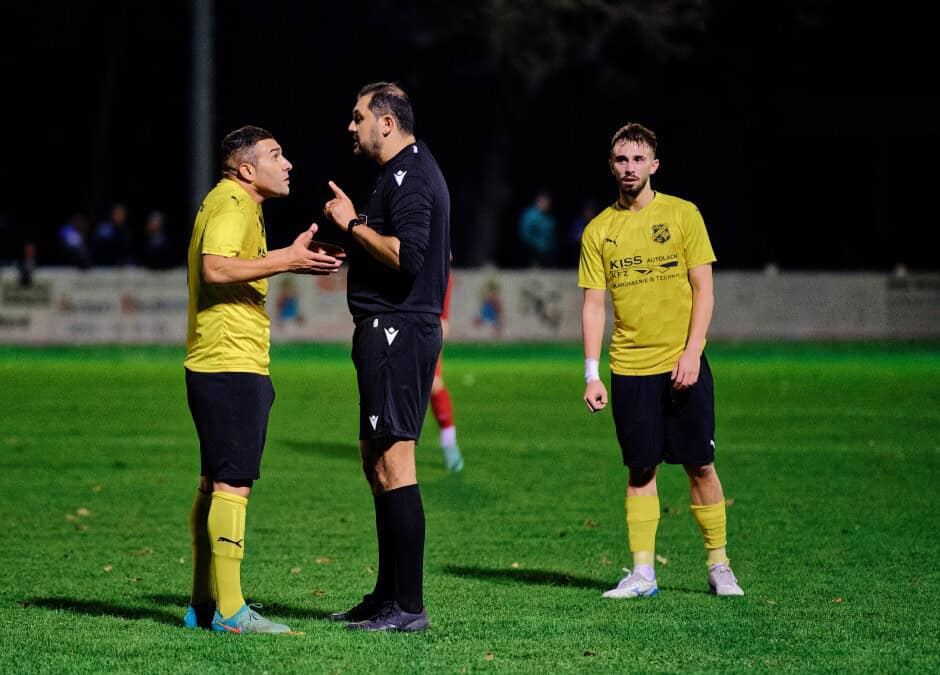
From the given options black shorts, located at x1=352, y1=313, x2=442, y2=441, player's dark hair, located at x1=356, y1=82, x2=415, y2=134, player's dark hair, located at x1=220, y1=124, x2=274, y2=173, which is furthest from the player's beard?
player's dark hair, located at x1=220, y1=124, x2=274, y2=173

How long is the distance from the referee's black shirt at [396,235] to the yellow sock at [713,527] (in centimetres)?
188

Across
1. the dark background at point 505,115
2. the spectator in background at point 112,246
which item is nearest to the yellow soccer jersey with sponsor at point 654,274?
the spectator in background at point 112,246

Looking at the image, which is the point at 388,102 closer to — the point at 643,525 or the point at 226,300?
the point at 226,300

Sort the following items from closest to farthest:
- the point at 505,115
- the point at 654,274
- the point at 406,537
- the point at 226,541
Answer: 1. the point at 226,541
2. the point at 406,537
3. the point at 654,274
4. the point at 505,115

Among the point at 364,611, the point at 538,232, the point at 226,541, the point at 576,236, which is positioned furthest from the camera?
the point at 576,236

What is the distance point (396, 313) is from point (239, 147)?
0.96 meters

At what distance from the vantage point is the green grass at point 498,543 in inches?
251

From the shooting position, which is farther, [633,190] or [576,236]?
[576,236]

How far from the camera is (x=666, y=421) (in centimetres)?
755

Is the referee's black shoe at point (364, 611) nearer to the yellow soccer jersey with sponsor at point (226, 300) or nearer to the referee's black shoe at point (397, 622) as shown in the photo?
the referee's black shoe at point (397, 622)

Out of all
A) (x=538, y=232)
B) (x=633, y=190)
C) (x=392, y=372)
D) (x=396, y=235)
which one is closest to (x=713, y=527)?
(x=633, y=190)

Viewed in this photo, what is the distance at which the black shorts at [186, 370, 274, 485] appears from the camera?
21.3 ft

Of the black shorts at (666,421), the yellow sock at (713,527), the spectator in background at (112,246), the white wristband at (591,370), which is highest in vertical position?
the spectator in background at (112,246)

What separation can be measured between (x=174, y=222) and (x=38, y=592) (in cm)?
3636
